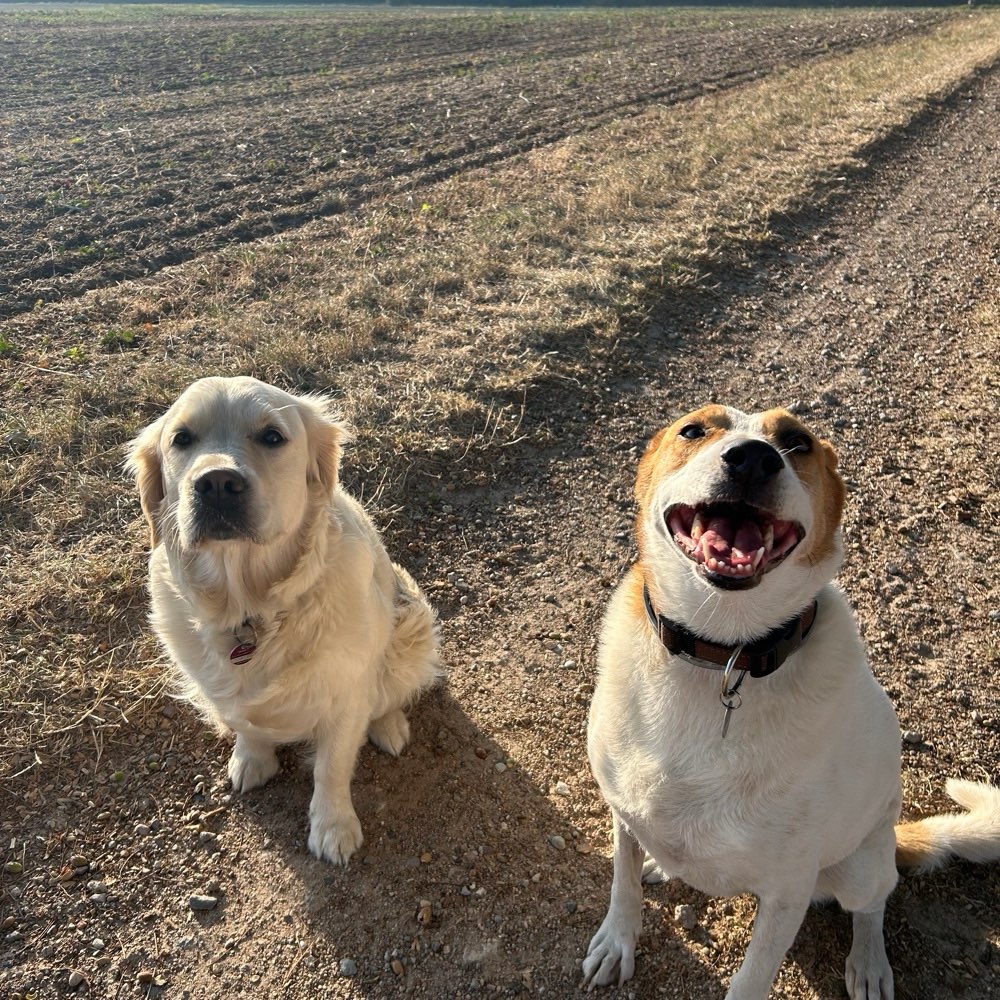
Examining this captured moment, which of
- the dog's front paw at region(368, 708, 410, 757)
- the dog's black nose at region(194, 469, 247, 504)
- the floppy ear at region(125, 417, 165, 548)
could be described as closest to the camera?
the dog's black nose at region(194, 469, 247, 504)

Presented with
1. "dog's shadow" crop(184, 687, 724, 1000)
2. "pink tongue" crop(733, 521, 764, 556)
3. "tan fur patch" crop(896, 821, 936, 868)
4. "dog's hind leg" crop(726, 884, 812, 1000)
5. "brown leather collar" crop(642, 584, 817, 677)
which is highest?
"pink tongue" crop(733, 521, 764, 556)

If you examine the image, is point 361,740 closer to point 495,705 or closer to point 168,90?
point 495,705

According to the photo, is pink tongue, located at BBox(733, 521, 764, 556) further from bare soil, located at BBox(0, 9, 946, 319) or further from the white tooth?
bare soil, located at BBox(0, 9, 946, 319)

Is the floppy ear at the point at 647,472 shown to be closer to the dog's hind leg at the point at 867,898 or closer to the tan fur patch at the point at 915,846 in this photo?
the dog's hind leg at the point at 867,898

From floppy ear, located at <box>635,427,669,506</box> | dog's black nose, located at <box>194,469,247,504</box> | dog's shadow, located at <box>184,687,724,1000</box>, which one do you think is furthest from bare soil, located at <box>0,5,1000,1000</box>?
floppy ear, located at <box>635,427,669,506</box>

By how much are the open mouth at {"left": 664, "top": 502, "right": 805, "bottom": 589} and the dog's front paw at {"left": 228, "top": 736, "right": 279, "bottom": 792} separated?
191 centimetres

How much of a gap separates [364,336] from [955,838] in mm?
4640

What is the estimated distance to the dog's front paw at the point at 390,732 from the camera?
3.22 m

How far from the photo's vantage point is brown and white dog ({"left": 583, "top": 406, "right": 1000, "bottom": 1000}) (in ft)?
6.28

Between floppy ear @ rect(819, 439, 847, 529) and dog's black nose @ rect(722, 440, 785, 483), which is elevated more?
dog's black nose @ rect(722, 440, 785, 483)

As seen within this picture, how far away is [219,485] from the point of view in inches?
96.1

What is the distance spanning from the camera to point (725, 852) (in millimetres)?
2000

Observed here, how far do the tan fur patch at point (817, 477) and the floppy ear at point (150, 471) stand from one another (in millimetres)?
2064

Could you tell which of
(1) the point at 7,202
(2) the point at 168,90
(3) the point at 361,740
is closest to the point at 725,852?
(3) the point at 361,740
